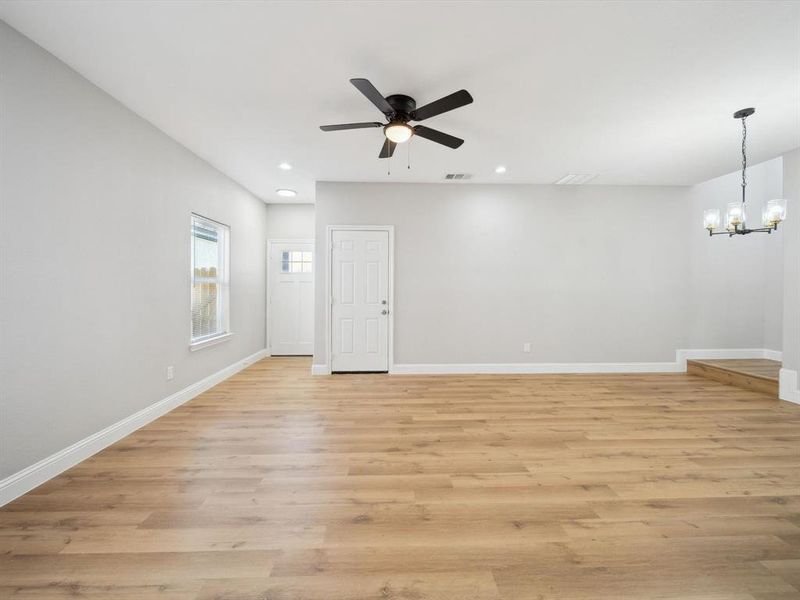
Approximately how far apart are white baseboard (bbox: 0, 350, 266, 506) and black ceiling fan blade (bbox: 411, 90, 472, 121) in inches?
138

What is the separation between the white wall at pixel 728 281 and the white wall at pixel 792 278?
1.25 metres

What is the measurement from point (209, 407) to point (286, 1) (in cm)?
365

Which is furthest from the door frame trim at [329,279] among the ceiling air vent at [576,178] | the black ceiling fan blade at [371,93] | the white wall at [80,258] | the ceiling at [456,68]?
the ceiling air vent at [576,178]

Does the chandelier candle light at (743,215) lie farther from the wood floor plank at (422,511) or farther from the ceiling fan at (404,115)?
the ceiling fan at (404,115)

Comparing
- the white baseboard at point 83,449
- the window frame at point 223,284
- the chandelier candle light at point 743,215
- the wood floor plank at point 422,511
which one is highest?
the chandelier candle light at point 743,215

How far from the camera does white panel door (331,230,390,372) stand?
16.3 feet

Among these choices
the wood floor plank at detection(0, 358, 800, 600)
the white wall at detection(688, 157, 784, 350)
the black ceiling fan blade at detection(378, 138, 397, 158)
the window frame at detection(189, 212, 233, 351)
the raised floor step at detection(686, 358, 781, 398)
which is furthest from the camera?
the white wall at detection(688, 157, 784, 350)

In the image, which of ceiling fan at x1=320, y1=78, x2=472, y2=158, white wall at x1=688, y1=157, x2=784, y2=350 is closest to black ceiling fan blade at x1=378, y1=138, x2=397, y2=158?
ceiling fan at x1=320, y1=78, x2=472, y2=158

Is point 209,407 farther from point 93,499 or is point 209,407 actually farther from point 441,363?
point 441,363

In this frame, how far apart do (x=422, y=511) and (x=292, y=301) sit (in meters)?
5.01

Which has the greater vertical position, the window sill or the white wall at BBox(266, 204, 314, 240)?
the white wall at BBox(266, 204, 314, 240)

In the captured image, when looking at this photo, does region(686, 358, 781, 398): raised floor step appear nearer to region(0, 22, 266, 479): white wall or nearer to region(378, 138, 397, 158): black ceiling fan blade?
region(378, 138, 397, 158): black ceiling fan blade

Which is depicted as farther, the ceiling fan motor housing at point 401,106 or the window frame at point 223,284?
the window frame at point 223,284

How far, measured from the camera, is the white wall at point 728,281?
5.17m
